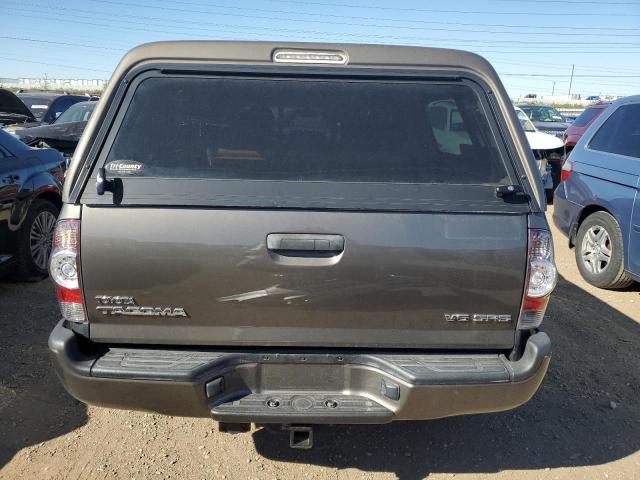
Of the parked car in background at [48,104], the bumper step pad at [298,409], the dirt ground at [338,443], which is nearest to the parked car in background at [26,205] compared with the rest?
the dirt ground at [338,443]

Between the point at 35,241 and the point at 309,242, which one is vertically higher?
the point at 309,242

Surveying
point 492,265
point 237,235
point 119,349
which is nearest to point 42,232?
point 119,349

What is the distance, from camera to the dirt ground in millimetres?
2658

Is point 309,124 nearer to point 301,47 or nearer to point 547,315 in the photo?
point 301,47

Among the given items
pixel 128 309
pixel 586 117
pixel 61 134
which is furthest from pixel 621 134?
pixel 61 134

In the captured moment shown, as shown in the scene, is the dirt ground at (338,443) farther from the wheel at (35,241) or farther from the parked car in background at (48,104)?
the parked car in background at (48,104)

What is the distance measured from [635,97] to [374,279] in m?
4.82

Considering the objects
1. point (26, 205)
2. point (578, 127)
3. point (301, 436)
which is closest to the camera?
point (301, 436)

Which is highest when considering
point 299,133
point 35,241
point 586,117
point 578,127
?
point 299,133

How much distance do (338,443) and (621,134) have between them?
446 cm

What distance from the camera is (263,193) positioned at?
2.11 metres

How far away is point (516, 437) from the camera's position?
9.70ft

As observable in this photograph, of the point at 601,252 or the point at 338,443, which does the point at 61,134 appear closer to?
the point at 338,443

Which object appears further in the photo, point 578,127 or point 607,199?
point 578,127
